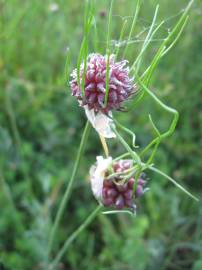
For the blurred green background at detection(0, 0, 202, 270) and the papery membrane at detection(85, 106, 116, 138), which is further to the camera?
the blurred green background at detection(0, 0, 202, 270)

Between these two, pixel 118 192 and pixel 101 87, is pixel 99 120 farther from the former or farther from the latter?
pixel 118 192

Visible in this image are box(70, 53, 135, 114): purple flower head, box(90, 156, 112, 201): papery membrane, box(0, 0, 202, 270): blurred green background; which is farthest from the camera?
box(0, 0, 202, 270): blurred green background

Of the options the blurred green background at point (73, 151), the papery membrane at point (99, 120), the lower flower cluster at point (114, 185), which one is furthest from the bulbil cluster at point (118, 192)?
the blurred green background at point (73, 151)

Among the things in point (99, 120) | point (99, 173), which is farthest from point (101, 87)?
point (99, 173)

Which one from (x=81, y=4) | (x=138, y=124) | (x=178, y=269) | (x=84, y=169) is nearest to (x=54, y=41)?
(x=81, y=4)

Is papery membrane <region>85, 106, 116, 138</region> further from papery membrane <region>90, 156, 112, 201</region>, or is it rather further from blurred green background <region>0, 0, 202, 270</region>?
blurred green background <region>0, 0, 202, 270</region>

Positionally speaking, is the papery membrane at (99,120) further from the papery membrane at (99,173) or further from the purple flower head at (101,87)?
the papery membrane at (99,173)

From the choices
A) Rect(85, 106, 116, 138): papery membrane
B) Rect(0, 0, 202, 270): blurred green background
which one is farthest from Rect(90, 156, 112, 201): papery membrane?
Rect(0, 0, 202, 270): blurred green background

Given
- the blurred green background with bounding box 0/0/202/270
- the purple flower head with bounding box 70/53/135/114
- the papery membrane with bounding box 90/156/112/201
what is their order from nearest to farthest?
the purple flower head with bounding box 70/53/135/114 < the papery membrane with bounding box 90/156/112/201 < the blurred green background with bounding box 0/0/202/270
